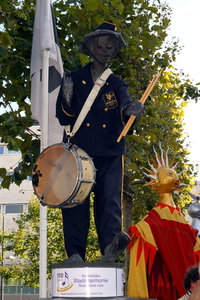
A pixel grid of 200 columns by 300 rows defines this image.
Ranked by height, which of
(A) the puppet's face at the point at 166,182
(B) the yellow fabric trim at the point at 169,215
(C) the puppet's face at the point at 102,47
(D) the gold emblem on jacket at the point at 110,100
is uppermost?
(C) the puppet's face at the point at 102,47

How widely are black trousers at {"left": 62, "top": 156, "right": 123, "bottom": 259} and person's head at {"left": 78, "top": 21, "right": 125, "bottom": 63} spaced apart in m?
1.11

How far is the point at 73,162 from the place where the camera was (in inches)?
209

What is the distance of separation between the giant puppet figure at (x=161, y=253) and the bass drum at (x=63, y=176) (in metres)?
2.48

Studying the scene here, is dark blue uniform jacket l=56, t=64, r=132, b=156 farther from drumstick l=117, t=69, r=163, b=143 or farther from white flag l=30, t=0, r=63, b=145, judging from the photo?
white flag l=30, t=0, r=63, b=145

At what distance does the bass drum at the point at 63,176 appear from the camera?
17.2 feet

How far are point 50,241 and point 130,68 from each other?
788 inches

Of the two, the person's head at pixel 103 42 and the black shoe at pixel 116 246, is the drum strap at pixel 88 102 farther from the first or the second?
the black shoe at pixel 116 246

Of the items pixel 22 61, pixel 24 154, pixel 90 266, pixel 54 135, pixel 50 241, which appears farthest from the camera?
pixel 50 241

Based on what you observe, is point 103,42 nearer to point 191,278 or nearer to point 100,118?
point 100,118

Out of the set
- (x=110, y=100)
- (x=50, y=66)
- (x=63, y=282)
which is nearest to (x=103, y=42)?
(x=110, y=100)

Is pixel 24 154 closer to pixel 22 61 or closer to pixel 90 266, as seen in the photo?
pixel 22 61

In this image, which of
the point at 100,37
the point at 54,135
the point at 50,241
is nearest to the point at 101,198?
the point at 54,135

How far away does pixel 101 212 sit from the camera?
561 centimetres

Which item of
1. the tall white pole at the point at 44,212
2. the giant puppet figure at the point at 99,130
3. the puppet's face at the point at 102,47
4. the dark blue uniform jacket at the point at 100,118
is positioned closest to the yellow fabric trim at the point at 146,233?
the tall white pole at the point at 44,212
